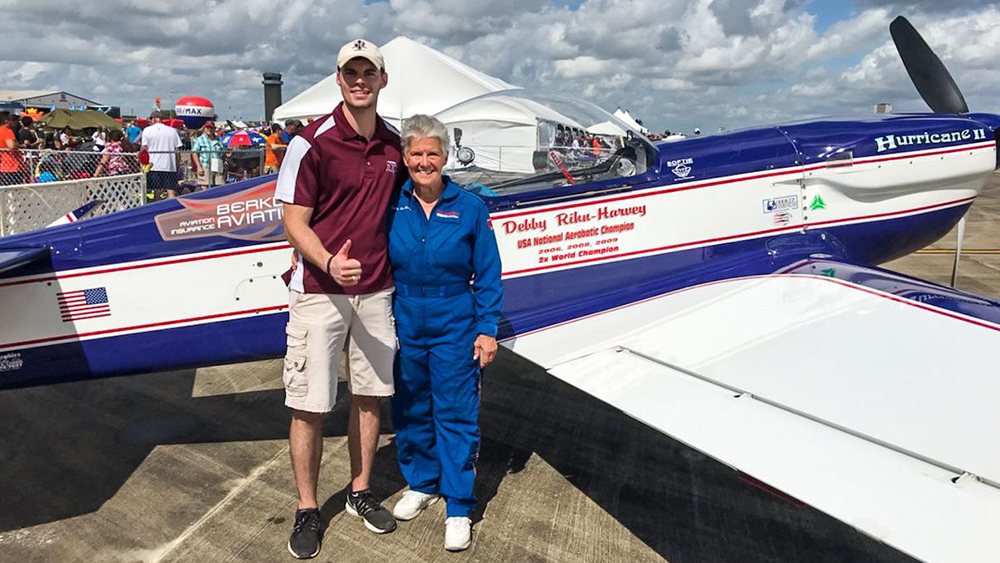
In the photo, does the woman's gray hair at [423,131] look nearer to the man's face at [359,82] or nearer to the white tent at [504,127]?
the man's face at [359,82]

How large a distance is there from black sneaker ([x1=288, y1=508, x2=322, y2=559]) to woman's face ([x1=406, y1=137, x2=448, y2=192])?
1.58 m

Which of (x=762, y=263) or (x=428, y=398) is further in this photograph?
(x=762, y=263)

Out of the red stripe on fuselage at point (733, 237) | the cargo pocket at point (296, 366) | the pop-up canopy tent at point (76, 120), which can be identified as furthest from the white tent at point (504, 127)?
the pop-up canopy tent at point (76, 120)

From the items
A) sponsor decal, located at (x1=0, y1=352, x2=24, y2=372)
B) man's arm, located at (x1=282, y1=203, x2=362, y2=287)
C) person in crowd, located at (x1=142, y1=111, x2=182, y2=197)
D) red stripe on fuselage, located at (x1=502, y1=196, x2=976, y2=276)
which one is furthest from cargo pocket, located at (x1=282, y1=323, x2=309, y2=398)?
person in crowd, located at (x1=142, y1=111, x2=182, y2=197)

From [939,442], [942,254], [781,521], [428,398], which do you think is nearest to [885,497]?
[939,442]

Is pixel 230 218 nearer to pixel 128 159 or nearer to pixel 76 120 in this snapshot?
pixel 128 159

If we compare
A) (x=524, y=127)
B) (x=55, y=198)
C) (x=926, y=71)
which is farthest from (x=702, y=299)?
(x=55, y=198)

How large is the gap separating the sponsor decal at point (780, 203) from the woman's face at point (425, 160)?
247cm

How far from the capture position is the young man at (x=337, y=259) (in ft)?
8.11

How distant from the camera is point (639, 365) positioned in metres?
3.10

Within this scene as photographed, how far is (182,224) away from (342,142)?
46.1 inches

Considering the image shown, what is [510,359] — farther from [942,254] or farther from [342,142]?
[942,254]

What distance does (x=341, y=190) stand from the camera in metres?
2.56

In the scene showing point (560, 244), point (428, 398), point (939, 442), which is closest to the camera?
point (939, 442)
